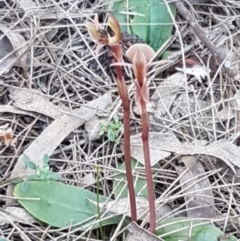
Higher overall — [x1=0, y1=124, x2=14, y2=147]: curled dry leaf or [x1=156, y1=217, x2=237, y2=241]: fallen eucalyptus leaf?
[x1=0, y1=124, x2=14, y2=147]: curled dry leaf

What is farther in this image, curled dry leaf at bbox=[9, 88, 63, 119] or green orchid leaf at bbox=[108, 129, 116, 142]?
curled dry leaf at bbox=[9, 88, 63, 119]

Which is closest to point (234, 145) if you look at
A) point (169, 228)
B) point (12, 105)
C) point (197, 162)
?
point (197, 162)

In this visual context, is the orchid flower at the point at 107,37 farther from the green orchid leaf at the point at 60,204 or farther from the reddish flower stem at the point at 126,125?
the green orchid leaf at the point at 60,204

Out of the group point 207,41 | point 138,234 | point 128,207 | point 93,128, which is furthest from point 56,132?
point 207,41

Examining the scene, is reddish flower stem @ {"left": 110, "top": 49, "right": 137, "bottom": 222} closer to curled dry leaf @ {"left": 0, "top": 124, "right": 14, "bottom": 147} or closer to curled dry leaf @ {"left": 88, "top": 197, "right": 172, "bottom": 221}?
curled dry leaf @ {"left": 88, "top": 197, "right": 172, "bottom": 221}

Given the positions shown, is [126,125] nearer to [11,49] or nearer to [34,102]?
[34,102]

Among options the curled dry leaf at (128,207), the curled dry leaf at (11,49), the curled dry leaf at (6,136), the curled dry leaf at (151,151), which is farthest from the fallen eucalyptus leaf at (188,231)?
the curled dry leaf at (11,49)

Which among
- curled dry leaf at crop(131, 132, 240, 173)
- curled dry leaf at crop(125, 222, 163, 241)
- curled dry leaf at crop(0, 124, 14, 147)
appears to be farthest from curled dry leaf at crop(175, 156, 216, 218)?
curled dry leaf at crop(0, 124, 14, 147)
